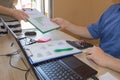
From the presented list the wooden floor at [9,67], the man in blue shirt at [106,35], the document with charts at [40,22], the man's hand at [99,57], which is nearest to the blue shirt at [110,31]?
the man in blue shirt at [106,35]

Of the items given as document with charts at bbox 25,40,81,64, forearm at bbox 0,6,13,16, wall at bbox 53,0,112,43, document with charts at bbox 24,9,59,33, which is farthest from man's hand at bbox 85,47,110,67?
wall at bbox 53,0,112,43

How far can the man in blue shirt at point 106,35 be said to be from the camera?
1.07m

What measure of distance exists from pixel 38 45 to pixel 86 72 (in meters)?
0.45

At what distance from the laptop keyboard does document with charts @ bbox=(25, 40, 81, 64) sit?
0.18 ft

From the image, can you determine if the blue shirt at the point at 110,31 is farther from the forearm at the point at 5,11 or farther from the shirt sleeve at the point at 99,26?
the forearm at the point at 5,11

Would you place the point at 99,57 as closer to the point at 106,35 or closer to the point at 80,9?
the point at 106,35

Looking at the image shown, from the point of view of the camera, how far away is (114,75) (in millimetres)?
1006

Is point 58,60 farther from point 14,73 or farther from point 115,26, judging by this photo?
point 115,26

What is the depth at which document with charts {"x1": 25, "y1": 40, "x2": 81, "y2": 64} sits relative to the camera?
1090 mm

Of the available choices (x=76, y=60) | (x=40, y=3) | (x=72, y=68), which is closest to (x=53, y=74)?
(x=72, y=68)

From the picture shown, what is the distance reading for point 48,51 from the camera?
1177 millimetres

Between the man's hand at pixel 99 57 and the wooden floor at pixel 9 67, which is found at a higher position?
the man's hand at pixel 99 57

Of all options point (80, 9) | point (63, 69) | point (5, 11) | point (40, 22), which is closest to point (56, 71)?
point (63, 69)

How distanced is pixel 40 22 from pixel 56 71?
0.53 m
